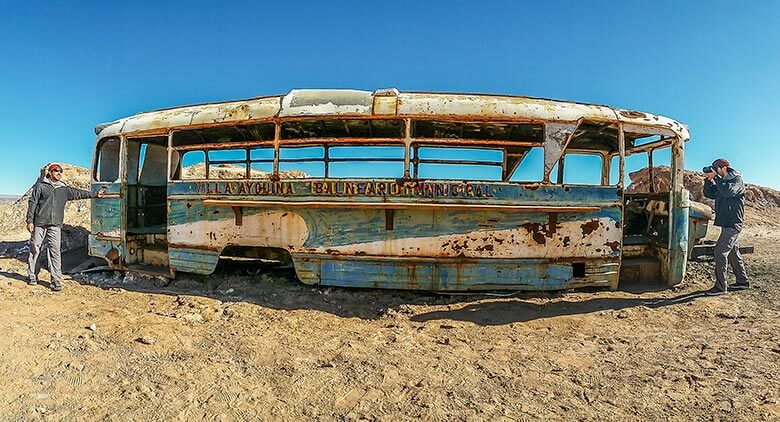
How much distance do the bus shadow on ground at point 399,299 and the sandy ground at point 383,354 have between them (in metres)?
0.03

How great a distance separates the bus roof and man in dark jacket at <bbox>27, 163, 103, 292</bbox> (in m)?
2.25

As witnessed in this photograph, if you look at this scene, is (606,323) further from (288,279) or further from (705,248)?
(288,279)

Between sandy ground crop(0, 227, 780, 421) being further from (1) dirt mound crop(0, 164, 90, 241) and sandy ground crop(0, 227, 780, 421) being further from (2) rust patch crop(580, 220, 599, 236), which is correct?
(1) dirt mound crop(0, 164, 90, 241)

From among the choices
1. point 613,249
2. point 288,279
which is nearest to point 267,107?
point 288,279

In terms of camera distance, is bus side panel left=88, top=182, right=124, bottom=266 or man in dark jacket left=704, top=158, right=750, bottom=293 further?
bus side panel left=88, top=182, right=124, bottom=266

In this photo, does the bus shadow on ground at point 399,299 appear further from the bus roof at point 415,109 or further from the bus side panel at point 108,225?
the bus roof at point 415,109

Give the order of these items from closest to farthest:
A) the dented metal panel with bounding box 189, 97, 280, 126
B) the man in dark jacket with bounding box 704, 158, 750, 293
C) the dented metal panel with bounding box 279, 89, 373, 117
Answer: the dented metal panel with bounding box 279, 89, 373, 117 → the dented metal panel with bounding box 189, 97, 280, 126 → the man in dark jacket with bounding box 704, 158, 750, 293

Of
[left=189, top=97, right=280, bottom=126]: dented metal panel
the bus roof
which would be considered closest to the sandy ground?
the bus roof

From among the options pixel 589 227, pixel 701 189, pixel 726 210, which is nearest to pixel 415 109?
pixel 589 227

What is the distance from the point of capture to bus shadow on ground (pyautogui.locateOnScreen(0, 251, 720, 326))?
4.63 metres

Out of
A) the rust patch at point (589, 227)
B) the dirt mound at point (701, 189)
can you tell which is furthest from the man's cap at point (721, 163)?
the dirt mound at point (701, 189)

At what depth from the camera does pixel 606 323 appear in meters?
4.34

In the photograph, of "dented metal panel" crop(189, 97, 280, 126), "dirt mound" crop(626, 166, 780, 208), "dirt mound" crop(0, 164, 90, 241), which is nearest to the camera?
"dented metal panel" crop(189, 97, 280, 126)

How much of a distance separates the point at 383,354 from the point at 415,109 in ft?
9.59
